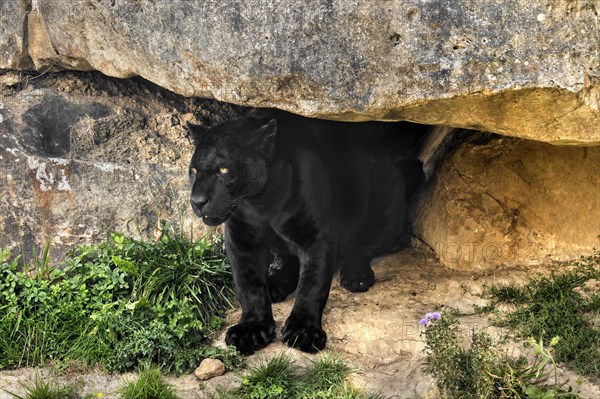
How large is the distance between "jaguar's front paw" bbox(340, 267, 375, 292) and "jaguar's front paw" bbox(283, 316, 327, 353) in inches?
27.3

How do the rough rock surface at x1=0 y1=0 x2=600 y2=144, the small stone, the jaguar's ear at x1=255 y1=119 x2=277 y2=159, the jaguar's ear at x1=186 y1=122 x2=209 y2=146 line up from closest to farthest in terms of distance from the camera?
the rough rock surface at x1=0 y1=0 x2=600 y2=144 → the small stone → the jaguar's ear at x1=255 y1=119 x2=277 y2=159 → the jaguar's ear at x1=186 y1=122 x2=209 y2=146

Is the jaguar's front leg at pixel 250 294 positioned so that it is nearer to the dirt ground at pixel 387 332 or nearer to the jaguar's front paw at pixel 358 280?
the dirt ground at pixel 387 332

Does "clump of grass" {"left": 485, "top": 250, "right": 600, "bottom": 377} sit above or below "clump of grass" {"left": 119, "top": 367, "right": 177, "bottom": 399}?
above

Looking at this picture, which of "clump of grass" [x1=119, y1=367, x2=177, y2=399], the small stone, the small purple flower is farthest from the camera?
the small stone

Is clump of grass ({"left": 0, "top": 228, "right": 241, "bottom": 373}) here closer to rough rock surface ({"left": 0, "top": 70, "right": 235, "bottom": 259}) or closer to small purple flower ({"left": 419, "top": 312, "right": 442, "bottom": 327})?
rough rock surface ({"left": 0, "top": 70, "right": 235, "bottom": 259})

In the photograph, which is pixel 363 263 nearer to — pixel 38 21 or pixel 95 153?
pixel 95 153

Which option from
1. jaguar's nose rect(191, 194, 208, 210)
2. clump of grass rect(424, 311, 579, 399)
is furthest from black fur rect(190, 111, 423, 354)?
clump of grass rect(424, 311, 579, 399)

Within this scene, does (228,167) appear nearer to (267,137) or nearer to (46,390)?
(267,137)

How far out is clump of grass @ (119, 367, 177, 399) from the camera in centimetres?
491

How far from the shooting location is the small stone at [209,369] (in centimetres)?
511

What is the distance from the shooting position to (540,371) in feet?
15.3

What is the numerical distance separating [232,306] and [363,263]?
3.22 feet

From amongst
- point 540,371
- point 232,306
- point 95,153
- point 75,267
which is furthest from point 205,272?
point 540,371

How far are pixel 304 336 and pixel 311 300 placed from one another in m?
0.27
